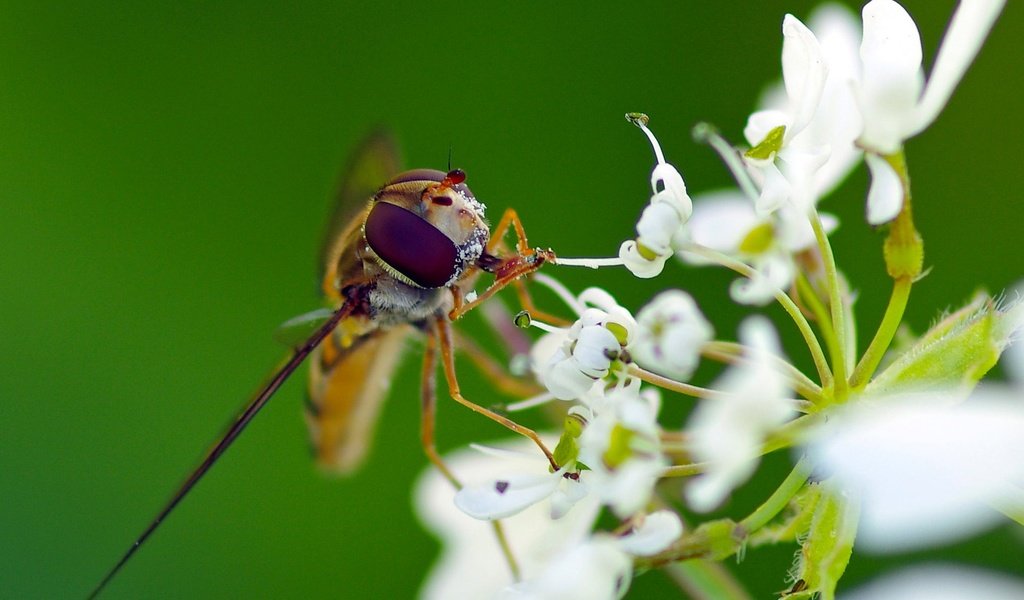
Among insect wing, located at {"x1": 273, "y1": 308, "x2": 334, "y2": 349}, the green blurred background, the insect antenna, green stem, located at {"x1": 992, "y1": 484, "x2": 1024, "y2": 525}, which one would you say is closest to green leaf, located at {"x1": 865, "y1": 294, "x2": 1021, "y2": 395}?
green stem, located at {"x1": 992, "y1": 484, "x2": 1024, "y2": 525}

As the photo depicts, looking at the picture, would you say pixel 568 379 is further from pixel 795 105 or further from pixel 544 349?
pixel 795 105

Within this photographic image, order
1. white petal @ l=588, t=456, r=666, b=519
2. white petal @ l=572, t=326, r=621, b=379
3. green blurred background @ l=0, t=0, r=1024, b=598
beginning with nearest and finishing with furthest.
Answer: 1. white petal @ l=588, t=456, r=666, b=519
2. white petal @ l=572, t=326, r=621, b=379
3. green blurred background @ l=0, t=0, r=1024, b=598

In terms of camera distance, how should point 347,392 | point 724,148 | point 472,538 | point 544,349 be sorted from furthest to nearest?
point 347,392, point 472,538, point 544,349, point 724,148

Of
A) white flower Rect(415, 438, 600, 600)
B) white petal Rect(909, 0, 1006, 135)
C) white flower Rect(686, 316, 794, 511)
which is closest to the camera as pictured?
white flower Rect(686, 316, 794, 511)

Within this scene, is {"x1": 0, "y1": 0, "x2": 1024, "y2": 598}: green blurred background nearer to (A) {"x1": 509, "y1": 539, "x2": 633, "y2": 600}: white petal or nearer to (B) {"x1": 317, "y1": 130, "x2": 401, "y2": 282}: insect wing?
(B) {"x1": 317, "y1": 130, "x2": 401, "y2": 282}: insect wing

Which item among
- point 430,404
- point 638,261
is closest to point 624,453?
point 638,261

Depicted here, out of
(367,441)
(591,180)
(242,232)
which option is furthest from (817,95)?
(242,232)

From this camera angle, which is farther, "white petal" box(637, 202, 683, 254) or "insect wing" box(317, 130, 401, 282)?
"insect wing" box(317, 130, 401, 282)
